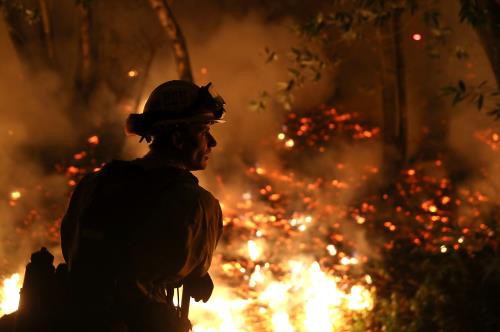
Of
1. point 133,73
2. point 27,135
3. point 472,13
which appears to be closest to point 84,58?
point 133,73

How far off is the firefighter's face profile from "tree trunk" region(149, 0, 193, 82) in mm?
6265

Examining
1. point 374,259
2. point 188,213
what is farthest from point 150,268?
point 374,259

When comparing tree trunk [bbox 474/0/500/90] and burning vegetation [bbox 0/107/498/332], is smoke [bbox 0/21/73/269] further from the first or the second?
tree trunk [bbox 474/0/500/90]

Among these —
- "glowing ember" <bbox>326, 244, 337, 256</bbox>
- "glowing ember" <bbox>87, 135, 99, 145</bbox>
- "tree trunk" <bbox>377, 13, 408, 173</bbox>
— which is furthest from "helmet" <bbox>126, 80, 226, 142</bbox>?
"glowing ember" <bbox>87, 135, 99, 145</bbox>

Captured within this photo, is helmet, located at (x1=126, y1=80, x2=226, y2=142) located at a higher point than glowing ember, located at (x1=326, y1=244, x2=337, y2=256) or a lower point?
lower

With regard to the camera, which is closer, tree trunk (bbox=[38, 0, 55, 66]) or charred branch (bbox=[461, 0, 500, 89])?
charred branch (bbox=[461, 0, 500, 89])

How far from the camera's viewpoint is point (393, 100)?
11258 millimetres

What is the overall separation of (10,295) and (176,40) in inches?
154

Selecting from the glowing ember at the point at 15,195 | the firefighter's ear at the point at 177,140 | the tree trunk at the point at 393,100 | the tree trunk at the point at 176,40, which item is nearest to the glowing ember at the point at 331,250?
the tree trunk at the point at 393,100

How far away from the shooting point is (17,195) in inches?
Answer: 427

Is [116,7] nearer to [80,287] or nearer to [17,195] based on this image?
[17,195]

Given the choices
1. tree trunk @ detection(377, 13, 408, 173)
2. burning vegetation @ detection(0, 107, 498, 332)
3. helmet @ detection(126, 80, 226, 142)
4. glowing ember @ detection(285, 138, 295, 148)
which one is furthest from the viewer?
glowing ember @ detection(285, 138, 295, 148)

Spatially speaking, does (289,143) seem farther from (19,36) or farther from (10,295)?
(10,295)

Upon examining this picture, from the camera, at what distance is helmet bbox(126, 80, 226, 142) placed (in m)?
3.27
